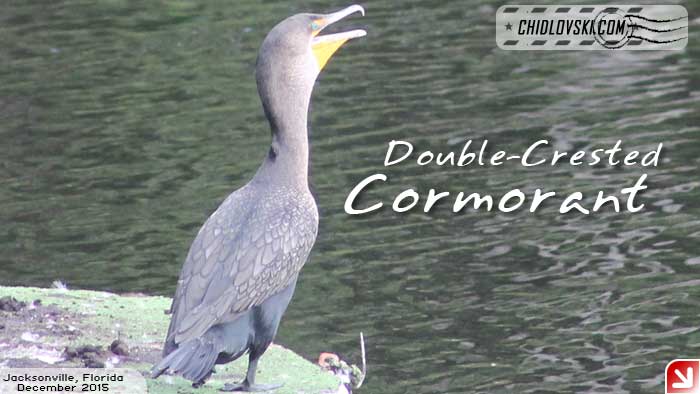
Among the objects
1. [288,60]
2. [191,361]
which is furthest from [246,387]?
[288,60]

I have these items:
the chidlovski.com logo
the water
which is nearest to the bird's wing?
the water

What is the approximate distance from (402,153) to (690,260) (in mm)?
3399

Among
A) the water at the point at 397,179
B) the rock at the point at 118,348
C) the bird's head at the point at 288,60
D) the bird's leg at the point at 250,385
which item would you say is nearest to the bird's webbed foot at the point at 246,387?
the bird's leg at the point at 250,385

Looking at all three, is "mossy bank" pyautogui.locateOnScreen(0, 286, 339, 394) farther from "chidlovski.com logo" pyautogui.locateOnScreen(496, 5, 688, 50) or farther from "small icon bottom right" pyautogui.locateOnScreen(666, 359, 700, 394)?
"chidlovski.com logo" pyautogui.locateOnScreen(496, 5, 688, 50)

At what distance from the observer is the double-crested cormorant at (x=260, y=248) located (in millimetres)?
6344

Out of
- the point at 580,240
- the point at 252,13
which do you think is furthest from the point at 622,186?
the point at 252,13

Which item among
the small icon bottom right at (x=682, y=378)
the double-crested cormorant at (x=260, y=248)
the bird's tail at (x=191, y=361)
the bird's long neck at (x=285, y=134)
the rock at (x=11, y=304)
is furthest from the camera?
the small icon bottom right at (x=682, y=378)

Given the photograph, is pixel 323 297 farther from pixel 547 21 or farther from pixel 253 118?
pixel 547 21

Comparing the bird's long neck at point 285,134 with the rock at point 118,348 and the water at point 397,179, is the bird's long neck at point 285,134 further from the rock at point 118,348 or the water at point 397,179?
the water at point 397,179

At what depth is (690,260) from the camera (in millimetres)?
9945

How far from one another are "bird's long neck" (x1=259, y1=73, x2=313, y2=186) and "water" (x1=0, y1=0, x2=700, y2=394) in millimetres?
1877

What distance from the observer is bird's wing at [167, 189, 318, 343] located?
251 inches

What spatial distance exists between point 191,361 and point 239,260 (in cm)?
56

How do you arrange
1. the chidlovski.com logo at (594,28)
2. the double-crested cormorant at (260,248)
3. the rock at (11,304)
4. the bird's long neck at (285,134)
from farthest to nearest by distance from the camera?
the chidlovski.com logo at (594,28), the rock at (11,304), the bird's long neck at (285,134), the double-crested cormorant at (260,248)
